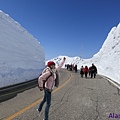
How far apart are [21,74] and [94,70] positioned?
8.72 metres

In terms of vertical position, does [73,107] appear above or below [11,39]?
below

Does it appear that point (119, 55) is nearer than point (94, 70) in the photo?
No

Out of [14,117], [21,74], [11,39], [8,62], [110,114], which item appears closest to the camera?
[14,117]

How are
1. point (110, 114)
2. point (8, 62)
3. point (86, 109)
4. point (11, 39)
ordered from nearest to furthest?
point (110, 114)
point (86, 109)
point (8, 62)
point (11, 39)

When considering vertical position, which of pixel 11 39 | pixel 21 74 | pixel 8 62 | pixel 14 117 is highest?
pixel 11 39

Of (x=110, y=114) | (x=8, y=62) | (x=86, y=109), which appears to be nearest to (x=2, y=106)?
(x=86, y=109)

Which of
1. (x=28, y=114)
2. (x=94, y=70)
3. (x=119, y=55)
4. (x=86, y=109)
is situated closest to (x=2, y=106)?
(x=28, y=114)

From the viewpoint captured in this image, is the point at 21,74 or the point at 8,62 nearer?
the point at 8,62

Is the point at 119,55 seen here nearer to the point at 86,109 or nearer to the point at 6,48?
the point at 6,48

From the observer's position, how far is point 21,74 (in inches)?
620

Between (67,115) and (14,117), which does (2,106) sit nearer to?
Result: (14,117)

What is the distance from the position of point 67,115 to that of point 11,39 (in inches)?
618

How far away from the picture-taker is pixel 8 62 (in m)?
14.8

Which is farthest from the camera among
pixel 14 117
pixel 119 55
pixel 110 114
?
pixel 119 55
